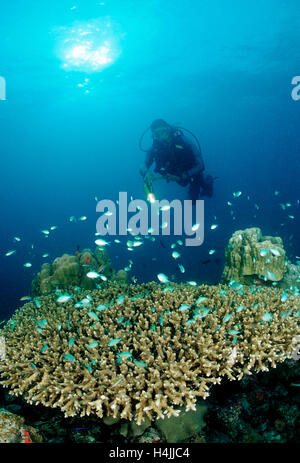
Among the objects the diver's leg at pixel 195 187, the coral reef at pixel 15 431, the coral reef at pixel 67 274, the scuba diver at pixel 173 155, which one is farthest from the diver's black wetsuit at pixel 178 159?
the coral reef at pixel 15 431

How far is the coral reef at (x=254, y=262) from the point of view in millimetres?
8133

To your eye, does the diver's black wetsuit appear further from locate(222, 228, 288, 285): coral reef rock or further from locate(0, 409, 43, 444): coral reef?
locate(0, 409, 43, 444): coral reef

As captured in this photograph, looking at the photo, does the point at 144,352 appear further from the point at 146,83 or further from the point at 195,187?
the point at 146,83

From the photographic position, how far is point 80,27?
66.6 ft

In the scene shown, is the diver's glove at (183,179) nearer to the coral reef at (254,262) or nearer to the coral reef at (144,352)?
the coral reef at (254,262)

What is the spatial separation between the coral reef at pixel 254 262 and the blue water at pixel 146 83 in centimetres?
347

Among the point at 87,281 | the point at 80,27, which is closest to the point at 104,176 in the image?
the point at 80,27

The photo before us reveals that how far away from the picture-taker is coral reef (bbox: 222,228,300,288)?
813cm

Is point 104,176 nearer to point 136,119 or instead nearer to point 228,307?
point 136,119

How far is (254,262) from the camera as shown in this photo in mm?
8328

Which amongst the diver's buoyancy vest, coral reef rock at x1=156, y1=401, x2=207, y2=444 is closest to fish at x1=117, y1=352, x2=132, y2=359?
coral reef rock at x1=156, y1=401, x2=207, y2=444

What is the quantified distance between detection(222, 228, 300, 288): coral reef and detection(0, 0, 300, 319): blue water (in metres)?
3.47

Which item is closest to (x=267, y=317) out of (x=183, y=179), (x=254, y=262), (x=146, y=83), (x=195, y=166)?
(x=254, y=262)
